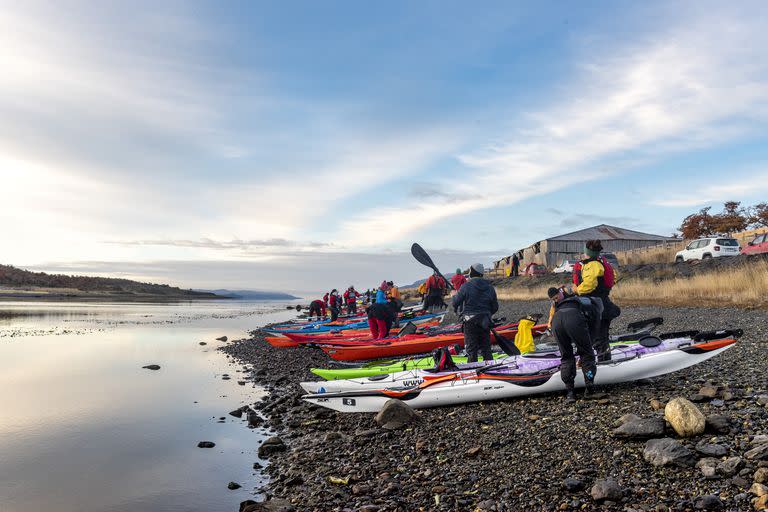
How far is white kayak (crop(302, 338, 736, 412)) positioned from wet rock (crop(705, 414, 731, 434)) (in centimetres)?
229

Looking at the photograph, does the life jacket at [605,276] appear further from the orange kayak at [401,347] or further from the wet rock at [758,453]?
the orange kayak at [401,347]

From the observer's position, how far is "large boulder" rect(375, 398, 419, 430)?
7512mm

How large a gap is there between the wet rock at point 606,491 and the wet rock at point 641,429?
39.5 inches

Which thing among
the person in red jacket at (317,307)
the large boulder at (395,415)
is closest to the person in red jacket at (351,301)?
the person in red jacket at (317,307)

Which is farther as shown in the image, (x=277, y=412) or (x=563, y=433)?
(x=277, y=412)

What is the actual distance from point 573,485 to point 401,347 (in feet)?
30.9

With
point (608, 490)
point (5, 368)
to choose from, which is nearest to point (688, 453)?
point (608, 490)

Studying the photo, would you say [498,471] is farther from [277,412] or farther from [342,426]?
[277,412]

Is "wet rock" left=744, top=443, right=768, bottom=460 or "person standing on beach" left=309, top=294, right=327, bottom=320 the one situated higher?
"wet rock" left=744, top=443, right=768, bottom=460

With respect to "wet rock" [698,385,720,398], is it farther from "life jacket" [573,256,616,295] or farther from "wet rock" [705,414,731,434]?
"life jacket" [573,256,616,295]

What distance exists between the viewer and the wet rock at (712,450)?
4414 millimetres

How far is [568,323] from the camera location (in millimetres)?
6957

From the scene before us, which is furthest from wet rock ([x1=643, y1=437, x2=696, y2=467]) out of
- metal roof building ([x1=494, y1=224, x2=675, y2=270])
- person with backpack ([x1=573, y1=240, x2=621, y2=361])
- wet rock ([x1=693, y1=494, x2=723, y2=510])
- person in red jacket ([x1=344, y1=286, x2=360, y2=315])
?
metal roof building ([x1=494, y1=224, x2=675, y2=270])

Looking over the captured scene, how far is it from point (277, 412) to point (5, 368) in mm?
12197
